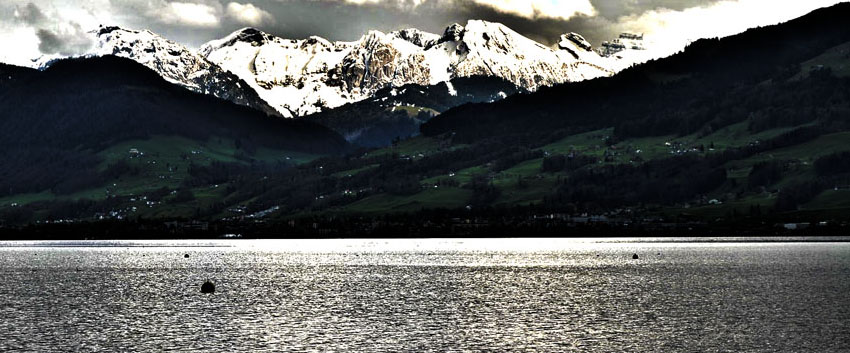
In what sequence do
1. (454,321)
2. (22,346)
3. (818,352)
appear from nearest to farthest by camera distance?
(818,352) < (22,346) < (454,321)

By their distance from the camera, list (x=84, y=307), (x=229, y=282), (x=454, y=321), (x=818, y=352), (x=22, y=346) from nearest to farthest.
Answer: (x=818, y=352)
(x=22, y=346)
(x=454, y=321)
(x=84, y=307)
(x=229, y=282)

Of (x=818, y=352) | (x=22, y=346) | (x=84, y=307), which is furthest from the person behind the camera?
(x=84, y=307)

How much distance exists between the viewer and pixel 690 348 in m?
77.6

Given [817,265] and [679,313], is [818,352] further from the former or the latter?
[817,265]

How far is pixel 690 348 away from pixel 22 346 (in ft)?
174

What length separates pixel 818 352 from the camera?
7456 cm

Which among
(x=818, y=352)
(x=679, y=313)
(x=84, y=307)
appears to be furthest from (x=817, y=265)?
(x=84, y=307)

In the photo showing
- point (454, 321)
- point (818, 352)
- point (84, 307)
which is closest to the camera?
point (818, 352)

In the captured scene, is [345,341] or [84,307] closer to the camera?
[345,341]

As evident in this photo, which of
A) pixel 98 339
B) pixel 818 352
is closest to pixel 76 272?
pixel 98 339

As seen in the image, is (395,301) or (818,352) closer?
(818,352)

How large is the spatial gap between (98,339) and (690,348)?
161ft

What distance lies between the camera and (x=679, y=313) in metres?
102

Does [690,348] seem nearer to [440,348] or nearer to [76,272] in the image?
[440,348]
